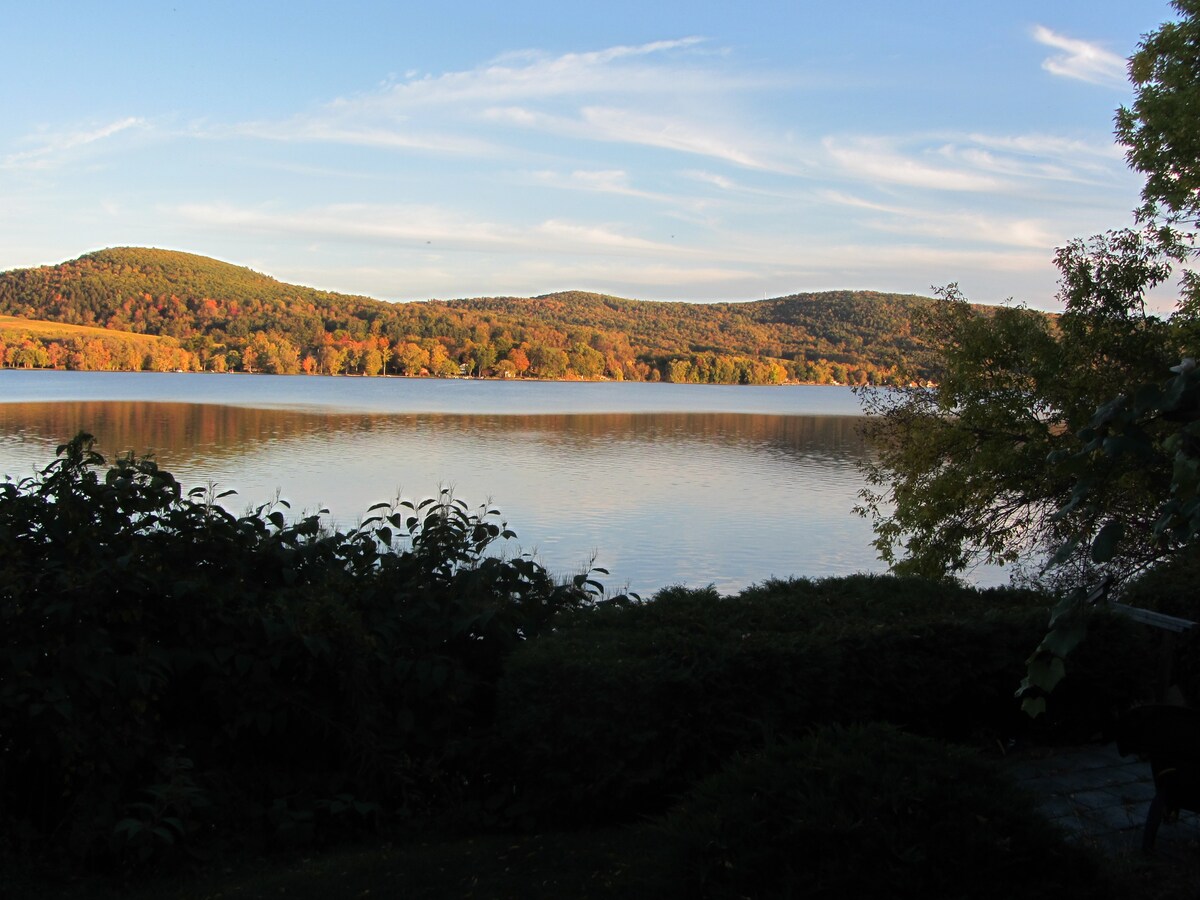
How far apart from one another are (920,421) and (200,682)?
15539 mm

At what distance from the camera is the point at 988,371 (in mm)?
17500

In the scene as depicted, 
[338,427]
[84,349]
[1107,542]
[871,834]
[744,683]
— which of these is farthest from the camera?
[84,349]

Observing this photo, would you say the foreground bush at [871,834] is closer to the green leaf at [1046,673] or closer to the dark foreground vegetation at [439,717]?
the dark foreground vegetation at [439,717]

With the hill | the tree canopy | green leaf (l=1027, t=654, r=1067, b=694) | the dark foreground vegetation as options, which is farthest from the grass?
A: green leaf (l=1027, t=654, r=1067, b=694)

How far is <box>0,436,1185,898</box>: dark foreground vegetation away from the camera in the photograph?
131 inches

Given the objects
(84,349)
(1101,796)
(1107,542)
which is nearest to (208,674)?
(1107,542)

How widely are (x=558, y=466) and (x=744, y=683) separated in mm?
29465

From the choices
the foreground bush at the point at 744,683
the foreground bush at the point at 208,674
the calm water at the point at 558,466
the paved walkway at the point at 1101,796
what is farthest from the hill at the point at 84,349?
the paved walkway at the point at 1101,796

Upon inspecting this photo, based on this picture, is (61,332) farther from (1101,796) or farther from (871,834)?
(871,834)

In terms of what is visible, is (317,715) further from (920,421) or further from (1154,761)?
(920,421)

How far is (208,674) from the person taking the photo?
4715mm

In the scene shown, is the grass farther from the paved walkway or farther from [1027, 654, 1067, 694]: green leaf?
[1027, 654, 1067, 694]: green leaf

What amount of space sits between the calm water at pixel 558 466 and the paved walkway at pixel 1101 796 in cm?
471

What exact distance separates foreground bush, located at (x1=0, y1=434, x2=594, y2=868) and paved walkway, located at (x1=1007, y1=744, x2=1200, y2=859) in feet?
8.96
